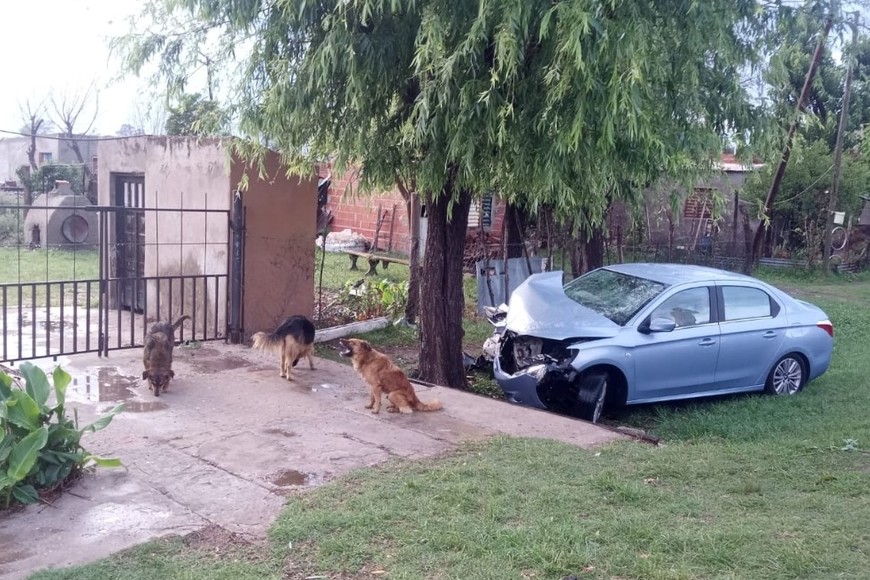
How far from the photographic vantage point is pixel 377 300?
13.9 m

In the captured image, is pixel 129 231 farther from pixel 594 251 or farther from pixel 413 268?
pixel 594 251

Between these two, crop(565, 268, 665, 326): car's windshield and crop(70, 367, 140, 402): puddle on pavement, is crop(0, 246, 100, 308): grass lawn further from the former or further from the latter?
crop(565, 268, 665, 326): car's windshield

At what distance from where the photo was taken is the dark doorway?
12.2m

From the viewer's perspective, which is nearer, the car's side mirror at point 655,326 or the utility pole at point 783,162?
the car's side mirror at point 655,326

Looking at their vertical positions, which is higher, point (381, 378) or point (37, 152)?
point (37, 152)

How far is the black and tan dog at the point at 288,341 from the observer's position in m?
9.08

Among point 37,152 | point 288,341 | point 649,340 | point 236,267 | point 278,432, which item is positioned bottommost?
point 278,432

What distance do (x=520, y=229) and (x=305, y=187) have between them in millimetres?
5042

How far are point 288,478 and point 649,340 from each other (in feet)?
A: 14.3

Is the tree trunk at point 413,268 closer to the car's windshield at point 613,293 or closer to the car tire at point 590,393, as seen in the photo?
the car's windshield at point 613,293

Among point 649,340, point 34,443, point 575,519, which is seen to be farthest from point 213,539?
point 649,340

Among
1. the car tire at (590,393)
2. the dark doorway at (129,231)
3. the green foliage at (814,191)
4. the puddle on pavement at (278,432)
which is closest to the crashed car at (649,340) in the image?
the car tire at (590,393)

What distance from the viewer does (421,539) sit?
15.8 ft

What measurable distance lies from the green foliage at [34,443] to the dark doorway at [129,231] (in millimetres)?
6535
